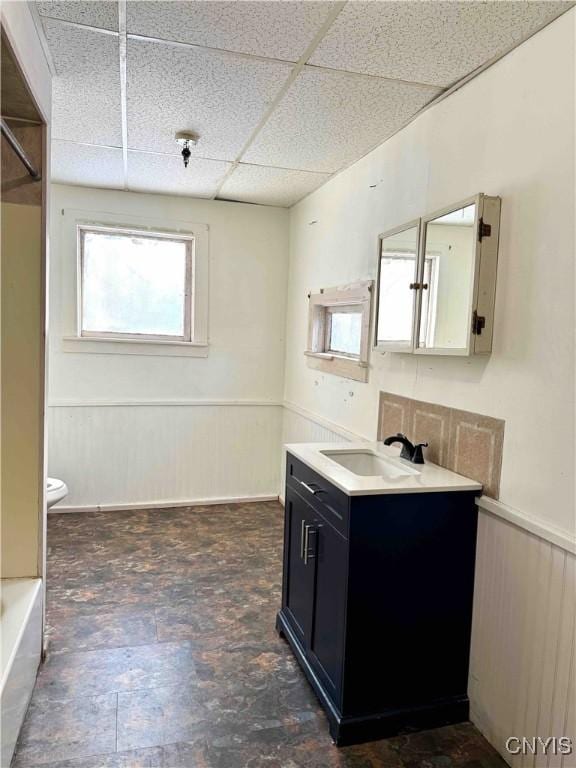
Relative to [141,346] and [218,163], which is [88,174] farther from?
[141,346]

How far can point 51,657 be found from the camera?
214 cm

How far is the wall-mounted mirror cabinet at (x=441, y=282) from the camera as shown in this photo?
5.74 feet

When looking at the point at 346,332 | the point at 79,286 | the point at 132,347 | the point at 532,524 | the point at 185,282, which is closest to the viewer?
the point at 532,524

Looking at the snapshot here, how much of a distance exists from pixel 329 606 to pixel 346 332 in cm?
169

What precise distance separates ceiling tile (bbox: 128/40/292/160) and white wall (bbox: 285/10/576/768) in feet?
2.46

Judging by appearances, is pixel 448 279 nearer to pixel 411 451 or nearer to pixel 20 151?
pixel 411 451

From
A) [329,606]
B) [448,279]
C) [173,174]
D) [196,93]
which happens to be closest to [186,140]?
[196,93]

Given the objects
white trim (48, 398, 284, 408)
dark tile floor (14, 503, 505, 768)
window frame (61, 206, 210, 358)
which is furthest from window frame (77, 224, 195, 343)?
dark tile floor (14, 503, 505, 768)

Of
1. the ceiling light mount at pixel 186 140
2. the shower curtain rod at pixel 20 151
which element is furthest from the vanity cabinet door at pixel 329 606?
the ceiling light mount at pixel 186 140

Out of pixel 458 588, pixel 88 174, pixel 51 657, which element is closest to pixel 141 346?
pixel 88 174

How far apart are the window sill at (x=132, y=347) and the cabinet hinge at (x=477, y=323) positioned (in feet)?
8.41

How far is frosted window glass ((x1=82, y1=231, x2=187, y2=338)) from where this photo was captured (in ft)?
12.3

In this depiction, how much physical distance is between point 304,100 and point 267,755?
2422mm

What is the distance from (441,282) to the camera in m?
1.98
